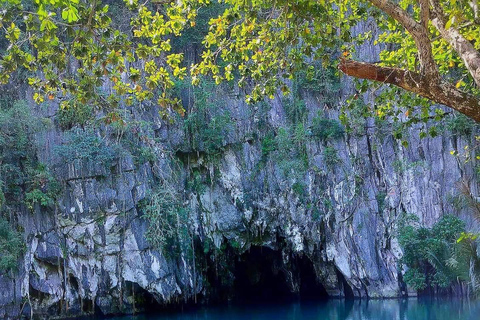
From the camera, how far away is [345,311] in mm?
13297

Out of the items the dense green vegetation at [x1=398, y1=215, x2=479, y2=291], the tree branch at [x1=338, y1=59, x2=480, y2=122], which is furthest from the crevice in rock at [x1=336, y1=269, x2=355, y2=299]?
the tree branch at [x1=338, y1=59, x2=480, y2=122]

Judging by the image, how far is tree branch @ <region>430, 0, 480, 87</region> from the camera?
330 centimetres

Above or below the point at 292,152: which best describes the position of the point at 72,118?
above

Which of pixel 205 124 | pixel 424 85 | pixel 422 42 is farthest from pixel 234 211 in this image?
pixel 422 42

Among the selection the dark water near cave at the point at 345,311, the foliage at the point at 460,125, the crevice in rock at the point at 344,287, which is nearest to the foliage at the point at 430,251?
the dark water near cave at the point at 345,311

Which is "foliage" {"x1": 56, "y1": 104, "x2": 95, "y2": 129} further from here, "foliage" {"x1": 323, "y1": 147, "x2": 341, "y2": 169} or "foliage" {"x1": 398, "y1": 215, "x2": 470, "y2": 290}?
"foliage" {"x1": 398, "y1": 215, "x2": 470, "y2": 290}

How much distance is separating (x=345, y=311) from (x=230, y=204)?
4.25 meters

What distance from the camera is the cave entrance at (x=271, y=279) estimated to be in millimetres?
17062

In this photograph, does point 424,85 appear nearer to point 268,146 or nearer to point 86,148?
point 86,148

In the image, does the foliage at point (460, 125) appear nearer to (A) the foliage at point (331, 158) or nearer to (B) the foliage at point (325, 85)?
(A) the foliage at point (331, 158)

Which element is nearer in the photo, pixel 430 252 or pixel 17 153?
pixel 17 153

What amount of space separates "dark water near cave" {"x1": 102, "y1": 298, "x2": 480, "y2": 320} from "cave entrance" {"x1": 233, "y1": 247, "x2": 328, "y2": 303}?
5.38ft

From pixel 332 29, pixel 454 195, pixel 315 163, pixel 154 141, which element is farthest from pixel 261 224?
pixel 332 29

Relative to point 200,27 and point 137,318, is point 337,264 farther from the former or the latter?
point 200,27
